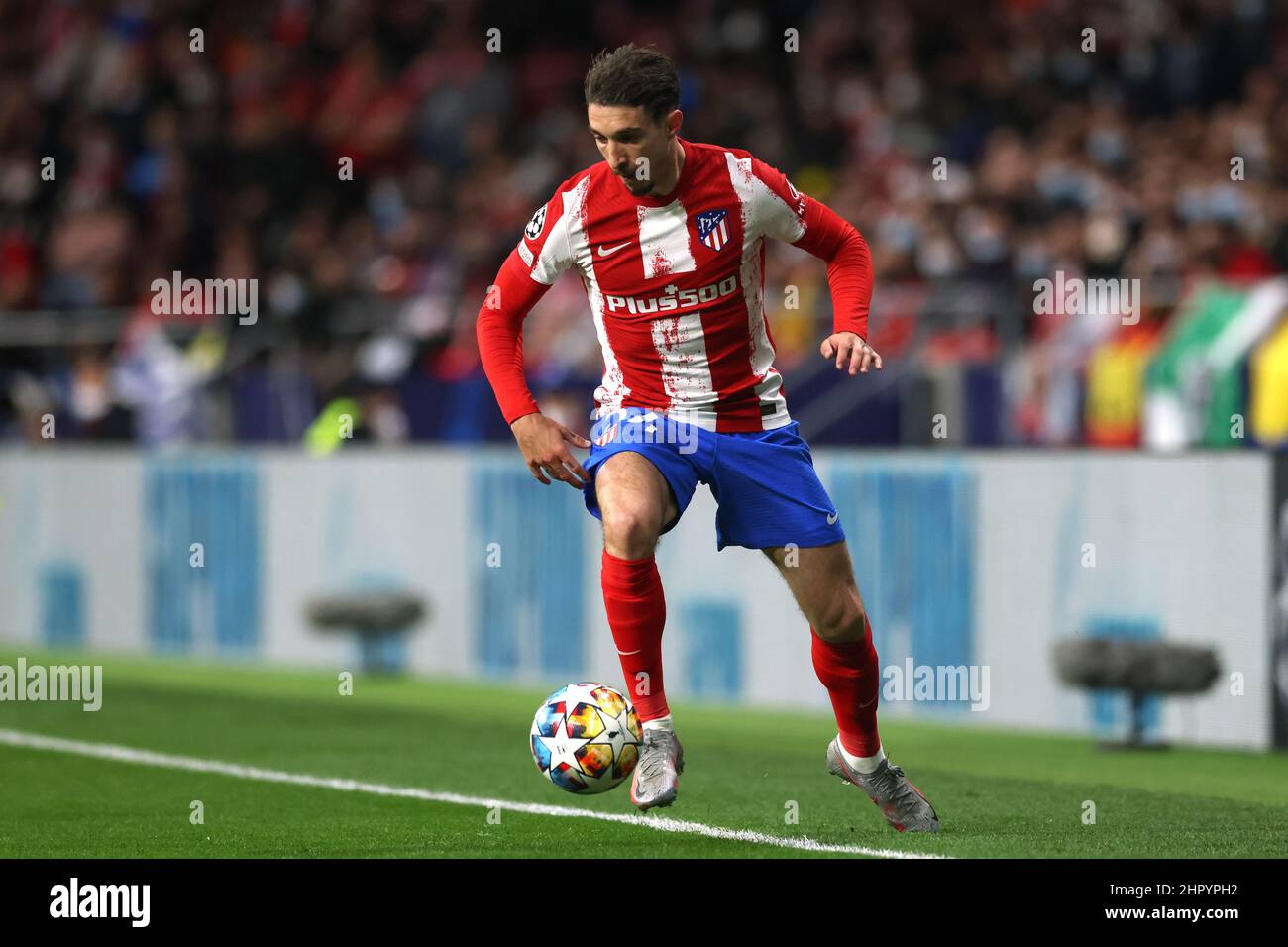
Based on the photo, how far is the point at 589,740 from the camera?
7340 mm

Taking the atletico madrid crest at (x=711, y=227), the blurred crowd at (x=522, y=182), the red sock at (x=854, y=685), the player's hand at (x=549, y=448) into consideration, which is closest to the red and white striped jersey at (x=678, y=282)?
the atletico madrid crest at (x=711, y=227)

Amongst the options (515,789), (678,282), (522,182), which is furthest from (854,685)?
(522,182)

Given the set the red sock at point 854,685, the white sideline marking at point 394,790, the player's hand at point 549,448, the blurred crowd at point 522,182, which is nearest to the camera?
the player's hand at point 549,448

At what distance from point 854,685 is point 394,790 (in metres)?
2.22

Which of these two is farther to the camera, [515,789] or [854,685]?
[515,789]

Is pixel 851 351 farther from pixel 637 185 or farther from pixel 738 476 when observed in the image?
pixel 637 185

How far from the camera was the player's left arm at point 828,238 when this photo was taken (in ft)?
24.5

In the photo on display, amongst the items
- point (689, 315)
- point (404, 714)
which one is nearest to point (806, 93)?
point (404, 714)

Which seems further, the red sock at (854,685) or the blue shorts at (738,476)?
the red sock at (854,685)

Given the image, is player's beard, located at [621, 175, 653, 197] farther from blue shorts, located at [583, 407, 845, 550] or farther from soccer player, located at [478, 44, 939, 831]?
blue shorts, located at [583, 407, 845, 550]

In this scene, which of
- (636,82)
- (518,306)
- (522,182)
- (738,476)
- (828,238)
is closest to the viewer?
(636,82)

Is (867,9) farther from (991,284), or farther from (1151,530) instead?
(1151,530)

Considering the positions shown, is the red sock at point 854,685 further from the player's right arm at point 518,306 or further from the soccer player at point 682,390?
the player's right arm at point 518,306
